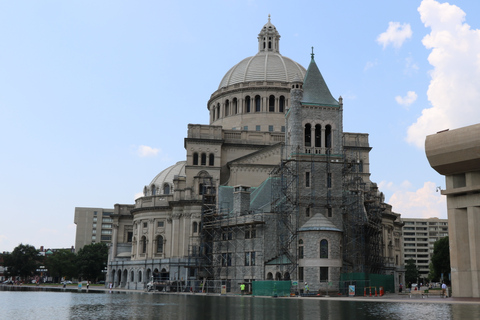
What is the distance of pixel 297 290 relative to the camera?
190 ft

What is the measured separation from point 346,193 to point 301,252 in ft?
31.6

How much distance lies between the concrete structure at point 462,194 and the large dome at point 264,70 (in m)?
51.4

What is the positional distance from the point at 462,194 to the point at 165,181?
60645 millimetres

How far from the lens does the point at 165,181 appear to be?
4008 inches

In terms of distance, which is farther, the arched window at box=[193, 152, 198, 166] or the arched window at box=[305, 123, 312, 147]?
the arched window at box=[193, 152, 198, 166]

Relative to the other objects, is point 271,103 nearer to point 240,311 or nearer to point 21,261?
point 240,311

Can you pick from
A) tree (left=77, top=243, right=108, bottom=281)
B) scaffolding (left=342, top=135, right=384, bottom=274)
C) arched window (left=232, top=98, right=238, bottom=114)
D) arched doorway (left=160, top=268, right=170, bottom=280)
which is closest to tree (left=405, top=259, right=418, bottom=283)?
scaffolding (left=342, top=135, right=384, bottom=274)

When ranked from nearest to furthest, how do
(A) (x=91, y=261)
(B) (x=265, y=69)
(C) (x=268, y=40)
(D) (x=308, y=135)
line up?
(D) (x=308, y=135)
(B) (x=265, y=69)
(C) (x=268, y=40)
(A) (x=91, y=261)

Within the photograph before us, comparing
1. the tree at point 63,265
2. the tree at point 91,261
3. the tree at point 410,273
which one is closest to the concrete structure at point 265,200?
the tree at point 91,261

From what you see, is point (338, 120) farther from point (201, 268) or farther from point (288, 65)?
point (288, 65)

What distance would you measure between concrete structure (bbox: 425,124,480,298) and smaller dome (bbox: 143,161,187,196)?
185ft

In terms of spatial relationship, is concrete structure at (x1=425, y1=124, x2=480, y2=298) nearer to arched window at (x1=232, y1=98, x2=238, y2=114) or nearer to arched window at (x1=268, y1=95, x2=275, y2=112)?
arched window at (x1=268, y1=95, x2=275, y2=112)

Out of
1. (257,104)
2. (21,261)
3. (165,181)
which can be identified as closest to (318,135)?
(257,104)

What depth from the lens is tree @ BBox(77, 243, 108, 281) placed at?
130 meters
